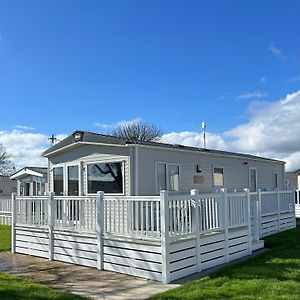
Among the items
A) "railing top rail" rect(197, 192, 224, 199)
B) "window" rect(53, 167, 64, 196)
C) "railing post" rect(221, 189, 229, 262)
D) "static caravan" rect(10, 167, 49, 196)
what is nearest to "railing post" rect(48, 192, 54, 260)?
"railing top rail" rect(197, 192, 224, 199)

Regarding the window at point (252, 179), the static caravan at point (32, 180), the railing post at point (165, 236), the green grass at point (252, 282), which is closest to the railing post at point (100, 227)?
the railing post at point (165, 236)

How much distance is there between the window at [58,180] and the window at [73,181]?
394 mm

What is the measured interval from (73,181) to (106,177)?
1.55 meters

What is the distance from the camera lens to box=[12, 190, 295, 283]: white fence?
6316 millimetres

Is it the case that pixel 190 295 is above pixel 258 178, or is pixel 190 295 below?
below

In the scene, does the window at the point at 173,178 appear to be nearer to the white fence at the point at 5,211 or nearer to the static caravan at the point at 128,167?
the static caravan at the point at 128,167

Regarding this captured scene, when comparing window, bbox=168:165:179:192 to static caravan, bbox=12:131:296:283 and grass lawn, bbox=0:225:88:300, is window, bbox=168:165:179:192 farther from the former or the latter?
grass lawn, bbox=0:225:88:300

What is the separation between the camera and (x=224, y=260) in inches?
292

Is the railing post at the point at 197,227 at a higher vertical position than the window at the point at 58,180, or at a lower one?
lower

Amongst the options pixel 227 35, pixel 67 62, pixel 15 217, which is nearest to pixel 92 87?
pixel 67 62

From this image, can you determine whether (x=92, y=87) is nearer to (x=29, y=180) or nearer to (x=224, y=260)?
(x=29, y=180)

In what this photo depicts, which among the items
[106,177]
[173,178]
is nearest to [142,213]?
[106,177]

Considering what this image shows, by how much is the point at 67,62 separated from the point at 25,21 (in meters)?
2.47

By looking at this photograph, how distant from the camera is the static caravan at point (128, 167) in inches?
443
